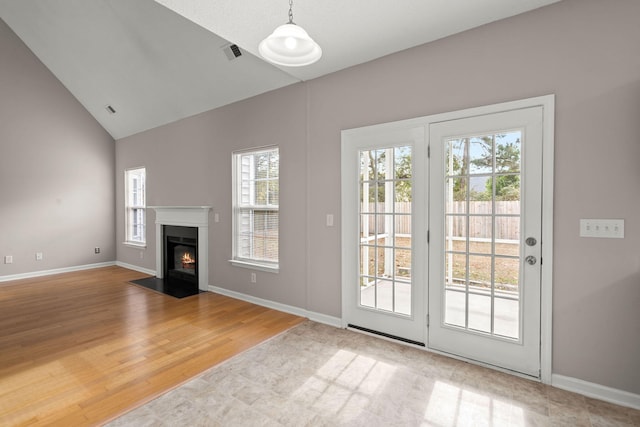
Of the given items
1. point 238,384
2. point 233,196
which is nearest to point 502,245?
point 238,384

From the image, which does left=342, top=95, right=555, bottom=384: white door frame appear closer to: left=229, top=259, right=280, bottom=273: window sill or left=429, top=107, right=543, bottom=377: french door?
left=429, top=107, right=543, bottom=377: french door

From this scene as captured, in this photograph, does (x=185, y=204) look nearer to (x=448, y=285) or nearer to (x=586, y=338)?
(x=448, y=285)

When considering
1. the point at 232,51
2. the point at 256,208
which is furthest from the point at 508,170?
the point at 232,51

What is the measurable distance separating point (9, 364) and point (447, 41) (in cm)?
458

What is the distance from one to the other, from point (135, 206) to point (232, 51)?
14.4 ft

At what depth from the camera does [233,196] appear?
445 cm

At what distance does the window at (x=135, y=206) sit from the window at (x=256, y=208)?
2999 millimetres

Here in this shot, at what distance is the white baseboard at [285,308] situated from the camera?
11.3 feet

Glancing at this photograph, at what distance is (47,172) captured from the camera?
19.2 ft

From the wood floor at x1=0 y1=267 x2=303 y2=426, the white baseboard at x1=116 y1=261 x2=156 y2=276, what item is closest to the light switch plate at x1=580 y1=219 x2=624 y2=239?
the wood floor at x1=0 y1=267 x2=303 y2=426

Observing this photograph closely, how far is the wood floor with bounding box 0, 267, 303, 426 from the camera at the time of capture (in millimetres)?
2098

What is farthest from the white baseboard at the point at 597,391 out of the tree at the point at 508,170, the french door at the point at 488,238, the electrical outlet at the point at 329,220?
the electrical outlet at the point at 329,220

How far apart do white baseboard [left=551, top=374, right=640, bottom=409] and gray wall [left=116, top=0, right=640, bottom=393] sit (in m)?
0.04

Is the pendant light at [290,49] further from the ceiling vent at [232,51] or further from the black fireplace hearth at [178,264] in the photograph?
the black fireplace hearth at [178,264]
